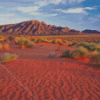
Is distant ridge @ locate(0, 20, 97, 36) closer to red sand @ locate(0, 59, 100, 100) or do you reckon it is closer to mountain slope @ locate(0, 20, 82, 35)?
mountain slope @ locate(0, 20, 82, 35)

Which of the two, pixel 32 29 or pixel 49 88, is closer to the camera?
pixel 49 88

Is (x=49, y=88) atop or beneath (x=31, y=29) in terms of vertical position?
beneath

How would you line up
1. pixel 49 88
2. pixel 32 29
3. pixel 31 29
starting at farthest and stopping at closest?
pixel 31 29
pixel 32 29
pixel 49 88

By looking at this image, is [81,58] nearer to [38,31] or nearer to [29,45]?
[29,45]

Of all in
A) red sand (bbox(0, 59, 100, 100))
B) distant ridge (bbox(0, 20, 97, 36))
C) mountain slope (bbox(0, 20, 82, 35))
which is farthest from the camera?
mountain slope (bbox(0, 20, 82, 35))

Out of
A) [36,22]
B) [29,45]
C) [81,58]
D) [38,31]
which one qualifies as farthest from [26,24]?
[81,58]

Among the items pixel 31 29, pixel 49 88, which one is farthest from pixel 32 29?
pixel 49 88

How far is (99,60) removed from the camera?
30.4 ft

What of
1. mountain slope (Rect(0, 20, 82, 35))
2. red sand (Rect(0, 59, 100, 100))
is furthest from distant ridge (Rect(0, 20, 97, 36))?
red sand (Rect(0, 59, 100, 100))

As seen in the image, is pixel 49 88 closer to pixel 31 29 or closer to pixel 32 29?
pixel 32 29

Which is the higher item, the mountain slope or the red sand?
the mountain slope

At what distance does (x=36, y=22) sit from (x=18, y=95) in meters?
132

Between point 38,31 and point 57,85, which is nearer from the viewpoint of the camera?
point 57,85

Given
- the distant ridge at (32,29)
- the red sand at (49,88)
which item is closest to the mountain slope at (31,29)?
the distant ridge at (32,29)
